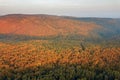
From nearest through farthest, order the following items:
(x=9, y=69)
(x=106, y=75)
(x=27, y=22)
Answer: (x=106, y=75)
(x=9, y=69)
(x=27, y=22)

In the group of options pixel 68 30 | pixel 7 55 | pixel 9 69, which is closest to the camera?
pixel 9 69

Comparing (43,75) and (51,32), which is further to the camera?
(51,32)

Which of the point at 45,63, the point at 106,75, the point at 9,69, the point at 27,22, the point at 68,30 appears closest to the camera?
the point at 106,75

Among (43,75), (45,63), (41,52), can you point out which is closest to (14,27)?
(41,52)

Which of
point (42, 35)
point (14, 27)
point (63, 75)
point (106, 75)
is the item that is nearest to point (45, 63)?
point (63, 75)

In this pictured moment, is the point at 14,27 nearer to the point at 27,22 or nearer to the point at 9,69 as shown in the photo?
the point at 27,22

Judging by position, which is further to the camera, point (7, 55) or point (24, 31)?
point (24, 31)

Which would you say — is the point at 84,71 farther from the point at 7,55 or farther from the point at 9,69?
the point at 7,55

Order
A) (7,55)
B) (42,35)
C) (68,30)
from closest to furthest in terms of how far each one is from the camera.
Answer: (7,55) < (42,35) < (68,30)
